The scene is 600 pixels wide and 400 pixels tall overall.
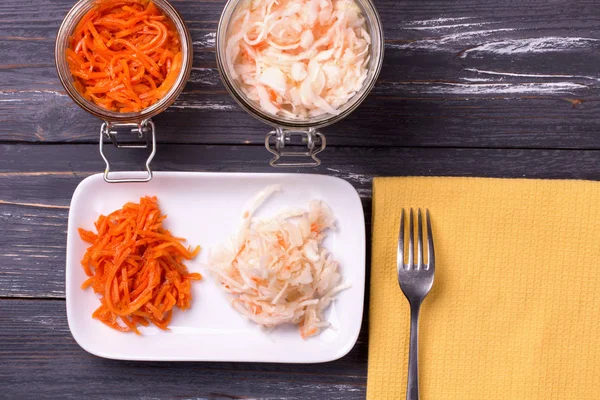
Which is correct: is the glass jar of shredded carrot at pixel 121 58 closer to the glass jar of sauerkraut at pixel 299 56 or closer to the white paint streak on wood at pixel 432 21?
the glass jar of sauerkraut at pixel 299 56

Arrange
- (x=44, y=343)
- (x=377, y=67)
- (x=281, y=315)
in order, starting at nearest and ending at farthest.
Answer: (x=377, y=67) → (x=281, y=315) → (x=44, y=343)

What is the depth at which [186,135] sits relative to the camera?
126cm

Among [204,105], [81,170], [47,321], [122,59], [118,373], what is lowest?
[118,373]

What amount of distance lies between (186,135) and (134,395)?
59cm

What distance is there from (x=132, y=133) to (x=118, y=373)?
21.0 inches

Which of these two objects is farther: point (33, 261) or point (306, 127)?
point (33, 261)

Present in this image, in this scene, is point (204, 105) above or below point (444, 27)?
below

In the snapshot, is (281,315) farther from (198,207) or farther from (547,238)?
(547,238)

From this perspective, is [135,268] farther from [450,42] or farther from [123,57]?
[450,42]

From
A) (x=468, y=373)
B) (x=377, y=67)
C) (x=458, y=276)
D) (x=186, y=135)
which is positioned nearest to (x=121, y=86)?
(x=186, y=135)

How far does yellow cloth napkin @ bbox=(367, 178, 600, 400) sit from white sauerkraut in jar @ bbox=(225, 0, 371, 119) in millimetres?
285

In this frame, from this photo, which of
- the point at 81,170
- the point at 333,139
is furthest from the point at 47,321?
the point at 333,139

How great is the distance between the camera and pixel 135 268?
118cm

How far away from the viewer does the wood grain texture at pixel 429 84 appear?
125 centimetres
